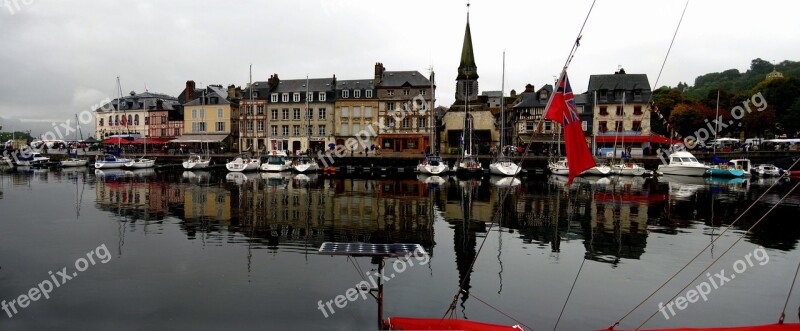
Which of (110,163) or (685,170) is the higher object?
(685,170)

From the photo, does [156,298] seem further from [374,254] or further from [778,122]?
[778,122]

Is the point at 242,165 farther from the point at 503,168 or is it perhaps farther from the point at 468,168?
the point at 503,168

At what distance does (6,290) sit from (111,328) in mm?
4466

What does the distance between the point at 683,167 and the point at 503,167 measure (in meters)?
18.8

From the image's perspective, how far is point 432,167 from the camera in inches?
2078

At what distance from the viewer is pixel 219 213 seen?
25391 mm

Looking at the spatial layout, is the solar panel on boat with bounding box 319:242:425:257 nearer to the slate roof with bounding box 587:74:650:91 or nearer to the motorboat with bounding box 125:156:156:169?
the motorboat with bounding box 125:156:156:169

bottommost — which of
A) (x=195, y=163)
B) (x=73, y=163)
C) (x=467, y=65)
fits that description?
(x=73, y=163)

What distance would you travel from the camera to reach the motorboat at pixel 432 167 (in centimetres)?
5272

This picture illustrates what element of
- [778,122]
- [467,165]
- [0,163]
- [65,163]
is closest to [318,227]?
[467,165]

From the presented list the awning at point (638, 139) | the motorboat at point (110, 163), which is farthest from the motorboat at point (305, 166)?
the awning at point (638, 139)

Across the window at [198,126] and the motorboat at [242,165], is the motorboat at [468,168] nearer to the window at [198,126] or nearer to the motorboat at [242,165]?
the motorboat at [242,165]

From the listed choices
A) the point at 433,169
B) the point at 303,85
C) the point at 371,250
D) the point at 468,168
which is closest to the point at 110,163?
the point at 303,85

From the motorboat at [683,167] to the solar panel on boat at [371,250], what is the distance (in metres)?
52.0
